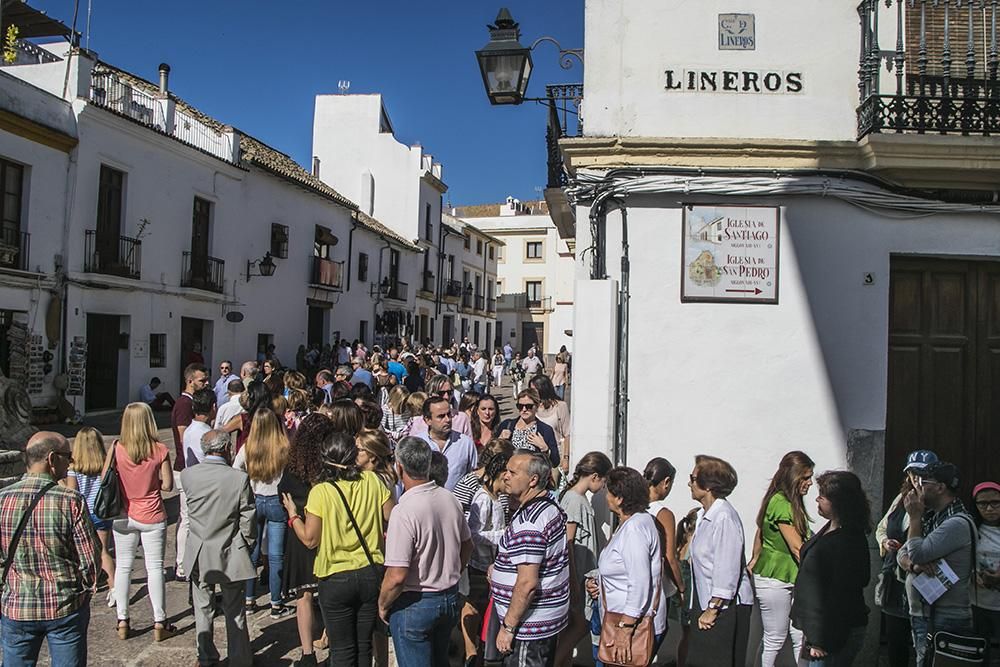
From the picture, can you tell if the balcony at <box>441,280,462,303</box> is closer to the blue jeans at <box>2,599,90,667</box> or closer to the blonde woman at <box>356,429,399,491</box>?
the blonde woman at <box>356,429,399,491</box>

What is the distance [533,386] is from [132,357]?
12398mm

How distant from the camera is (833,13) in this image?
17.2 ft

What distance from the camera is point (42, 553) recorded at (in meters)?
3.51


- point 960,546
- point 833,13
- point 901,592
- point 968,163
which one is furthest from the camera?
point 833,13

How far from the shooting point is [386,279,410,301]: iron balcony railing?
3163 cm

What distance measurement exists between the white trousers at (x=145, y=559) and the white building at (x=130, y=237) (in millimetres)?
9991

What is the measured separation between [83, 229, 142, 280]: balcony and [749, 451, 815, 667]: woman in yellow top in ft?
47.0

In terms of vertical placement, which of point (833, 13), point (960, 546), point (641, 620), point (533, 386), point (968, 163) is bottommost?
point (641, 620)

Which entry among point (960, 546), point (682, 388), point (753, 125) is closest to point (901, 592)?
point (960, 546)

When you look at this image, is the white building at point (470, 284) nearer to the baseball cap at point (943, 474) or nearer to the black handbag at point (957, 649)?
the baseball cap at point (943, 474)

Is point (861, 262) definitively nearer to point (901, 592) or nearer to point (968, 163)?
point (968, 163)

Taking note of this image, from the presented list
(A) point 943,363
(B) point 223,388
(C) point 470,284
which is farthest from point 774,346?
(C) point 470,284

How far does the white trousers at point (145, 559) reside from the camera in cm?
500

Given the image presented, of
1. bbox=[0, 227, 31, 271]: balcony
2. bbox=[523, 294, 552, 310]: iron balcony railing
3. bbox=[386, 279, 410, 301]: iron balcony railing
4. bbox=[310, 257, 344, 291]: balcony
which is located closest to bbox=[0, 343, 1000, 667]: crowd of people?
bbox=[0, 227, 31, 271]: balcony
